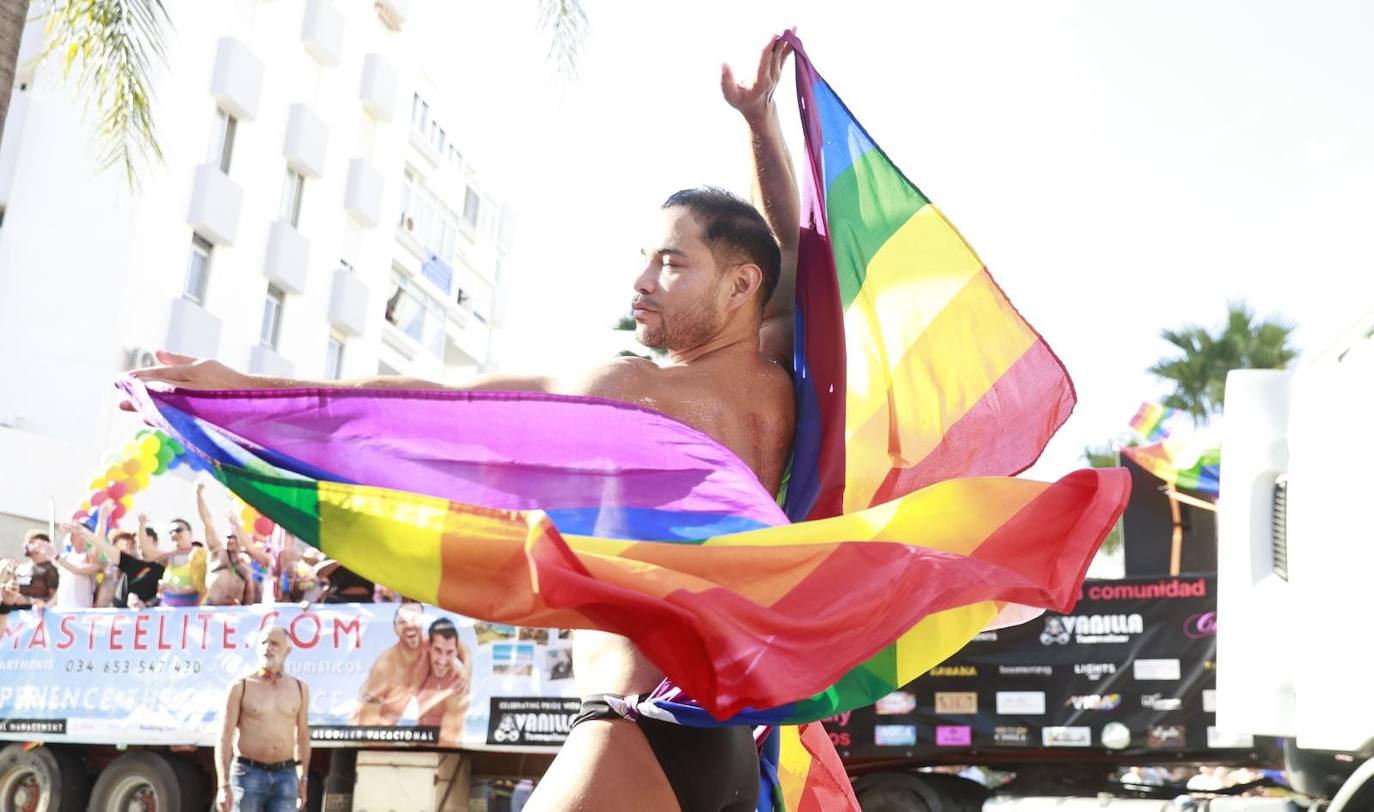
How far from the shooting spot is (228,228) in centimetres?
2481

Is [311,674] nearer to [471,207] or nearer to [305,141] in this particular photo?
[305,141]

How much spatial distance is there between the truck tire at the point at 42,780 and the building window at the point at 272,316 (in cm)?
1611

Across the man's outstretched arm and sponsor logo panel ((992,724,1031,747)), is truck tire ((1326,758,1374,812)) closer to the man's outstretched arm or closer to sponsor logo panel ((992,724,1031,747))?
the man's outstretched arm

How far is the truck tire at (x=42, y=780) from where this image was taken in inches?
432

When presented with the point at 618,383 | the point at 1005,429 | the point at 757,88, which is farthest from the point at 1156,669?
the point at 618,383

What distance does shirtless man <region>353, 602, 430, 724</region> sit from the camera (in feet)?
32.8

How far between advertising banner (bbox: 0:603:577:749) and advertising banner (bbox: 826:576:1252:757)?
2282mm

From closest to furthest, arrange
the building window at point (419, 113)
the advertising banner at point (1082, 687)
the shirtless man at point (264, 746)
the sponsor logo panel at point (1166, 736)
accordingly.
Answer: the sponsor logo panel at point (1166, 736)
the advertising banner at point (1082, 687)
the shirtless man at point (264, 746)
the building window at point (419, 113)

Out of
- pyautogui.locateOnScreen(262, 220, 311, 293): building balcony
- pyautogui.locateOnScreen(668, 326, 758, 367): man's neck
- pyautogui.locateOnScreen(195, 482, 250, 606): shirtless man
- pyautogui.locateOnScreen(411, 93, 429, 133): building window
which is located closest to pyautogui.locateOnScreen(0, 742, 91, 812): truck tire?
pyautogui.locateOnScreen(195, 482, 250, 606): shirtless man

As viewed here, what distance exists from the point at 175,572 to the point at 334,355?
19.0 metres

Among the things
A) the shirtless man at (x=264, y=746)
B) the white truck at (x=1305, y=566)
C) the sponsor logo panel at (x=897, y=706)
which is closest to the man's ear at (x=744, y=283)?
the white truck at (x=1305, y=566)

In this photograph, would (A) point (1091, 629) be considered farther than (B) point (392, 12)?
No

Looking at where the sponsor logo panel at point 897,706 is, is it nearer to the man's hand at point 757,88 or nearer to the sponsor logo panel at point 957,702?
the sponsor logo panel at point 957,702

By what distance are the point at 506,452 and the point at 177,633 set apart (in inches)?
349
